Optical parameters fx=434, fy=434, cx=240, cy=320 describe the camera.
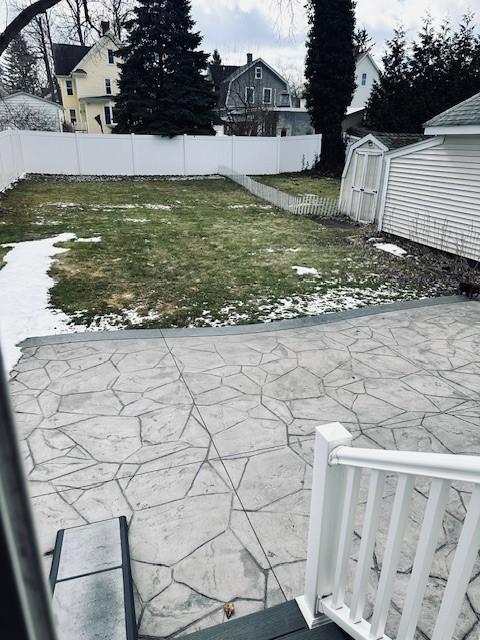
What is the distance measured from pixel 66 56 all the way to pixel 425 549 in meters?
38.6

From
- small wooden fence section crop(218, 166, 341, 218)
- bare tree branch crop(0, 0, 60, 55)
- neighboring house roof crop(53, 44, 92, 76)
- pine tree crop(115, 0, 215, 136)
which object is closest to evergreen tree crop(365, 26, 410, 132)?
pine tree crop(115, 0, 215, 136)

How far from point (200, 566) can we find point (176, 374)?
215 centimetres

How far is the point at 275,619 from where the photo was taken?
2115 millimetres

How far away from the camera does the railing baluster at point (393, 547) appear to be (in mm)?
1383

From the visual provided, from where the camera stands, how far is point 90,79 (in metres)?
31.1

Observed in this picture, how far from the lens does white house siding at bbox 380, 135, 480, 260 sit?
796 cm

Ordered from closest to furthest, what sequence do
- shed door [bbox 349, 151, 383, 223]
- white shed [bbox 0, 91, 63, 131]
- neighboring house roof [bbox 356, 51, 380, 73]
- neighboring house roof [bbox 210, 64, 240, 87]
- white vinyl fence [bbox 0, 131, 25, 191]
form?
shed door [bbox 349, 151, 383, 223], white vinyl fence [bbox 0, 131, 25, 191], white shed [bbox 0, 91, 63, 131], neighboring house roof [bbox 356, 51, 380, 73], neighboring house roof [bbox 210, 64, 240, 87]

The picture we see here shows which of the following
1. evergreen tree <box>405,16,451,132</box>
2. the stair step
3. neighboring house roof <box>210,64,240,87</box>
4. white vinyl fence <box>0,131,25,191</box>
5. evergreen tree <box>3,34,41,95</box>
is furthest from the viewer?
neighboring house roof <box>210,64,240,87</box>

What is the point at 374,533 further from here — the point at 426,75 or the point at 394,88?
the point at 394,88

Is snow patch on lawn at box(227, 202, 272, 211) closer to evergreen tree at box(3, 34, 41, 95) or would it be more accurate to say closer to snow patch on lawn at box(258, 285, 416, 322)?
snow patch on lawn at box(258, 285, 416, 322)

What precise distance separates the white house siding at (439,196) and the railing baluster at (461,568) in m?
7.87

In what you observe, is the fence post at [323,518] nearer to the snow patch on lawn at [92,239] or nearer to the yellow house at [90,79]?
the snow patch on lawn at [92,239]

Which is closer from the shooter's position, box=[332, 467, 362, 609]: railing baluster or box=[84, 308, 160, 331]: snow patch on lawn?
box=[332, 467, 362, 609]: railing baluster

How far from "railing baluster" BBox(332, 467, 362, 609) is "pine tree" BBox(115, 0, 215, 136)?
20.1 metres
